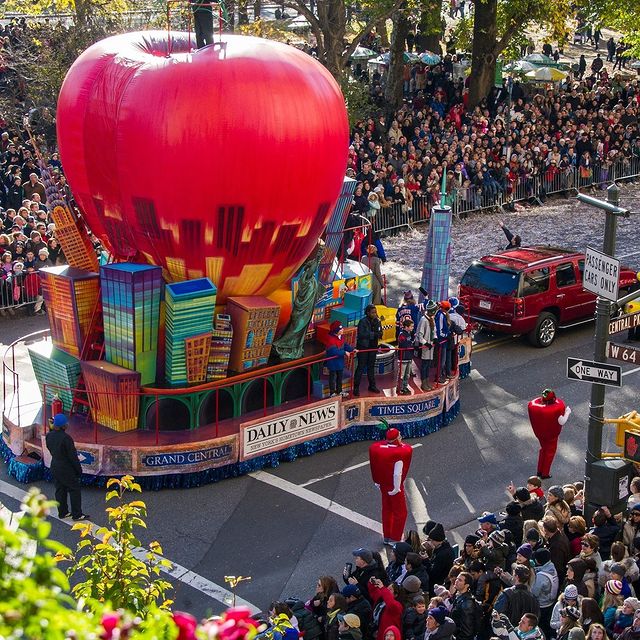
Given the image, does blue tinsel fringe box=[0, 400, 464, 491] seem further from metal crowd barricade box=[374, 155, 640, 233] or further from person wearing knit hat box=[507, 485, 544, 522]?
metal crowd barricade box=[374, 155, 640, 233]

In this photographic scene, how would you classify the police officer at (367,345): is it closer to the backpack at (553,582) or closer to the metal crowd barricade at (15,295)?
the backpack at (553,582)

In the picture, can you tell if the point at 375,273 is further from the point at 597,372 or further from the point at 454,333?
the point at 597,372

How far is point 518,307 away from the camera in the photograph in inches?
808

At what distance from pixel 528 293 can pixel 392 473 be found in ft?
25.6

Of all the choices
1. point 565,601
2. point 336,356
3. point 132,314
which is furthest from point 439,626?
point 336,356

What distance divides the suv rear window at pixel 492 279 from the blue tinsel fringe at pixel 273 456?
10.5 feet

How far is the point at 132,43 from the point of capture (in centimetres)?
1584

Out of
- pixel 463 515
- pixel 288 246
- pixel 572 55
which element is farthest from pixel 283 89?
pixel 572 55

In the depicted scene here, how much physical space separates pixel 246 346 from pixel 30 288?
7.31 metres

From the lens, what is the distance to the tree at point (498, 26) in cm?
3356

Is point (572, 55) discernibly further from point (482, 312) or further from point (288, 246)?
point (288, 246)

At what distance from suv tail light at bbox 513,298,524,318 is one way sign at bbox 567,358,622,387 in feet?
27.9

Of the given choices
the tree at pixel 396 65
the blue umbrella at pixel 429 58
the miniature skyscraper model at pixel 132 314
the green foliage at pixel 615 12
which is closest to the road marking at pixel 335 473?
the miniature skyscraper model at pixel 132 314

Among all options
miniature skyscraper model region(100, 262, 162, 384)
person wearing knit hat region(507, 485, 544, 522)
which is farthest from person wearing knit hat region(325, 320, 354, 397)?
person wearing knit hat region(507, 485, 544, 522)
